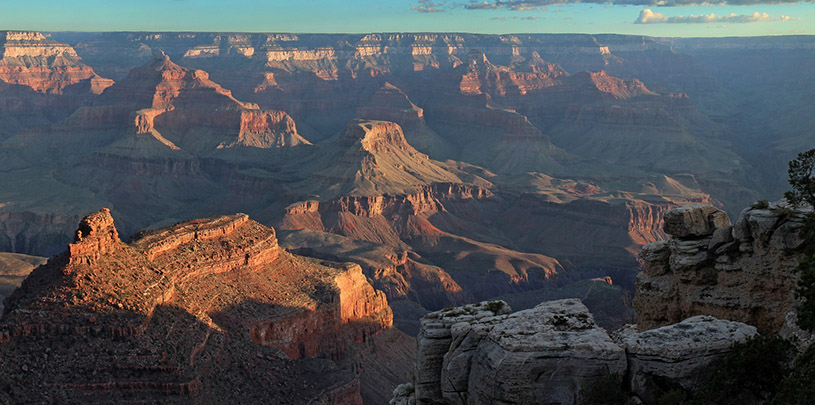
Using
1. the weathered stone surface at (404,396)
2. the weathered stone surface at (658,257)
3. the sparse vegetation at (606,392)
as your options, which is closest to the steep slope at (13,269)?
the weathered stone surface at (404,396)

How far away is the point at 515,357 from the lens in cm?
2841

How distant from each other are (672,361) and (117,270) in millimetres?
41522

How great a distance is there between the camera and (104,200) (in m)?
199

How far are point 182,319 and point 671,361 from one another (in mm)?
39782

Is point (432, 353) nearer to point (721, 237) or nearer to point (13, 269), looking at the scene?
point (721, 237)

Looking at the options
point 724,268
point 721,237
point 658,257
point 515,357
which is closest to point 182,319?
point 658,257

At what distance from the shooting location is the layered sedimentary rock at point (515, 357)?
28.3 m

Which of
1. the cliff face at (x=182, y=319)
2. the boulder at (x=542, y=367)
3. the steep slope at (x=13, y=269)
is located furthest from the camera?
the steep slope at (x=13, y=269)

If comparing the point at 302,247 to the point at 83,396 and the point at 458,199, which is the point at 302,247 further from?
the point at 83,396

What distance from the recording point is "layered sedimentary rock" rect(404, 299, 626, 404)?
28.3 meters

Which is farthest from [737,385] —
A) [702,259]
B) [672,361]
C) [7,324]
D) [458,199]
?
[458,199]

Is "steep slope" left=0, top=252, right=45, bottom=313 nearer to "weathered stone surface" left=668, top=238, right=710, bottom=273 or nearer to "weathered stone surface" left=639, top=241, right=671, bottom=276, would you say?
"weathered stone surface" left=639, top=241, right=671, bottom=276

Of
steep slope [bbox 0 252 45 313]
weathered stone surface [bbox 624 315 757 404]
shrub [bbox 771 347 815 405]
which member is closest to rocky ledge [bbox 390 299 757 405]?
weathered stone surface [bbox 624 315 757 404]

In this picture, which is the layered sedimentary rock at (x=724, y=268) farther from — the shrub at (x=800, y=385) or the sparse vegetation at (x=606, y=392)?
the sparse vegetation at (x=606, y=392)
